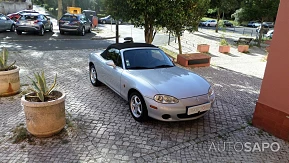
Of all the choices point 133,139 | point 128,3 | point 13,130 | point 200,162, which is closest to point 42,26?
point 128,3

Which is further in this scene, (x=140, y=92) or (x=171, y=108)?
Answer: (x=140, y=92)

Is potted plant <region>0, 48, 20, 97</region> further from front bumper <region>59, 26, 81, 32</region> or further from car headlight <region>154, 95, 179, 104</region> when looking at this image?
front bumper <region>59, 26, 81, 32</region>

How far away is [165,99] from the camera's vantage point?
3.84 m

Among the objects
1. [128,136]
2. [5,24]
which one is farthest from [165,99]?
[5,24]

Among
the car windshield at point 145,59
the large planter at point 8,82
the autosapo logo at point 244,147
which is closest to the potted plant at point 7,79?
the large planter at point 8,82

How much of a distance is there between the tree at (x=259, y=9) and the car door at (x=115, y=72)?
15174 millimetres

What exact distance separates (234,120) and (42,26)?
15.2 metres

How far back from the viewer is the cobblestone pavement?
3357 mm

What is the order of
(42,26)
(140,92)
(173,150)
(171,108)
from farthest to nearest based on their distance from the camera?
1. (42,26)
2. (140,92)
3. (171,108)
4. (173,150)

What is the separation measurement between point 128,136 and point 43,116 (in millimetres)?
1446

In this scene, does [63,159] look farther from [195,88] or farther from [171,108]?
[195,88]

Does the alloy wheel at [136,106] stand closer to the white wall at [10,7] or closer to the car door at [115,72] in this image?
the car door at [115,72]

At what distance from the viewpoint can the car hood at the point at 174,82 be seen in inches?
155

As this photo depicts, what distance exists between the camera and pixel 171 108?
379 cm
